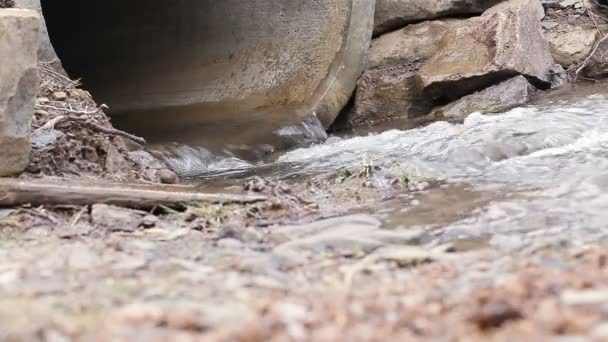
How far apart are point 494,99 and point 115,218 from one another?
15.9 feet

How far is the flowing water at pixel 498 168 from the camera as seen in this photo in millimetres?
2777

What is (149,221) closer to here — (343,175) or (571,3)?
(343,175)

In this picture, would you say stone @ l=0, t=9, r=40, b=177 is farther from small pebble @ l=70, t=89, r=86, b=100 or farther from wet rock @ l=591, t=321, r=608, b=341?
wet rock @ l=591, t=321, r=608, b=341

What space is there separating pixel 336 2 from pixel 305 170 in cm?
280

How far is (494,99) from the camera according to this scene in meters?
6.82

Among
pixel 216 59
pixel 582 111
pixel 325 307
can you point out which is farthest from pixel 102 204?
pixel 216 59

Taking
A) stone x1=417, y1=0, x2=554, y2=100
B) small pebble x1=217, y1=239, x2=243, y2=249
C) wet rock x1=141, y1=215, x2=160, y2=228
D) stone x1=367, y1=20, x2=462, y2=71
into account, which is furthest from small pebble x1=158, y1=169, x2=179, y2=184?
stone x1=367, y1=20, x2=462, y2=71

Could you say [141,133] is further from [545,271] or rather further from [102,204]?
[545,271]

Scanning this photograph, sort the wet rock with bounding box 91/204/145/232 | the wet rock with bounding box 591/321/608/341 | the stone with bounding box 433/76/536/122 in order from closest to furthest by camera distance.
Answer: the wet rock with bounding box 591/321/608/341 < the wet rock with bounding box 91/204/145/232 < the stone with bounding box 433/76/536/122

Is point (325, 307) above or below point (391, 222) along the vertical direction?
above

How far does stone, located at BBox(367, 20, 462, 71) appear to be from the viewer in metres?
7.58

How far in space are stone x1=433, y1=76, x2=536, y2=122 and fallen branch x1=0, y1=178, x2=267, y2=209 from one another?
393 centimetres

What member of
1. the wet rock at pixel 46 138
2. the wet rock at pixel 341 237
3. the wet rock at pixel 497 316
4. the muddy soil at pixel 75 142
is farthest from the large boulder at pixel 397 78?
the wet rock at pixel 497 316

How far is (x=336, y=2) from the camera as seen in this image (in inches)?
281
